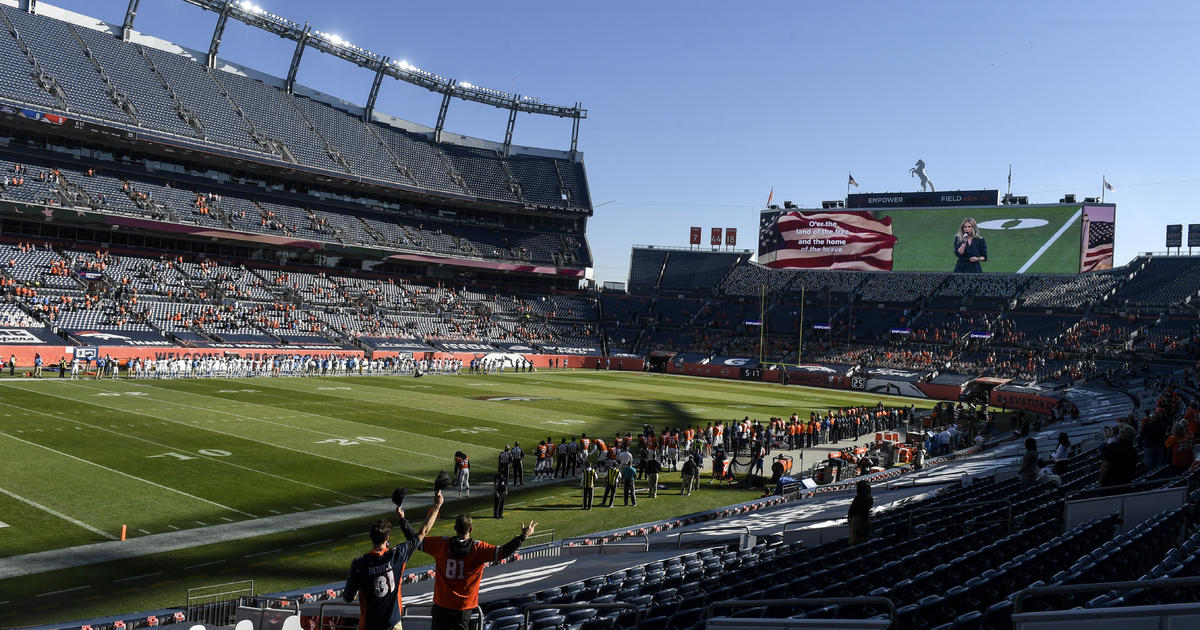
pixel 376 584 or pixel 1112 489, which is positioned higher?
pixel 1112 489

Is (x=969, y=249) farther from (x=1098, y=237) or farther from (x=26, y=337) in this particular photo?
(x=26, y=337)

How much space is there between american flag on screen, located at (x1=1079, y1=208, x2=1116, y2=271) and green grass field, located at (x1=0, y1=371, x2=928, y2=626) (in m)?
33.4

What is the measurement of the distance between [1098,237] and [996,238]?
267 inches

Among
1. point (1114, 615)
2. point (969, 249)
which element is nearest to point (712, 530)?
point (1114, 615)

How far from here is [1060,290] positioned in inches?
2574

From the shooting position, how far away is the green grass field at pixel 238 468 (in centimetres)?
1310

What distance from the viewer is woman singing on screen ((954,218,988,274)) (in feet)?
210

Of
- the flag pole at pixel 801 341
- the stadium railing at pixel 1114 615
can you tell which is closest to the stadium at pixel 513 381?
the stadium railing at pixel 1114 615

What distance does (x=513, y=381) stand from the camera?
5150 cm

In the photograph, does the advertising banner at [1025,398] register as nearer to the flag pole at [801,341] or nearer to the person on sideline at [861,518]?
the flag pole at [801,341]

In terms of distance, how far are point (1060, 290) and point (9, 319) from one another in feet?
232

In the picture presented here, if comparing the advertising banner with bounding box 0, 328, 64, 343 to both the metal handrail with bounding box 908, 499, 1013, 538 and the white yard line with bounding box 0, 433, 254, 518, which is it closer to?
the white yard line with bounding box 0, 433, 254, 518

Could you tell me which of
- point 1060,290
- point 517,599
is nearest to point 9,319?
point 517,599

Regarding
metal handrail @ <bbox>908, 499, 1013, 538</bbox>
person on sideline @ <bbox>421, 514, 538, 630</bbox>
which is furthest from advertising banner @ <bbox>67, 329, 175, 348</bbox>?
person on sideline @ <bbox>421, 514, 538, 630</bbox>
